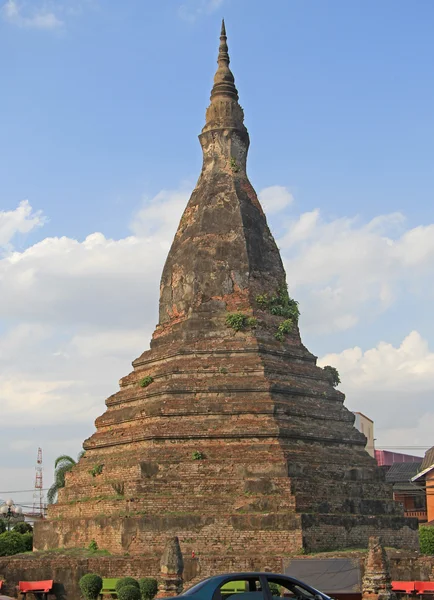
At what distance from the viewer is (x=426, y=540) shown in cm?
3628

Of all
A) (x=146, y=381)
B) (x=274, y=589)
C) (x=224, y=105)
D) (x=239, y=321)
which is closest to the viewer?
(x=274, y=589)

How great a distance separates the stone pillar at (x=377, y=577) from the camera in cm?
2100

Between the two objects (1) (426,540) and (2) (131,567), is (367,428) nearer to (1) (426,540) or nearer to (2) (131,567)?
(1) (426,540)

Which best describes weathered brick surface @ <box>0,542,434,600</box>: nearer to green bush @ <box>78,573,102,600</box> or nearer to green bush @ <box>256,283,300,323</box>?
green bush @ <box>78,573,102,600</box>

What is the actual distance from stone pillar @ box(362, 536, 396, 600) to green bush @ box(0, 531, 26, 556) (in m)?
16.2

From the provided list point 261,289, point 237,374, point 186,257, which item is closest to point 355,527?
point 237,374

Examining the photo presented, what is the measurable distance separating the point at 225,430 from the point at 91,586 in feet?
22.3

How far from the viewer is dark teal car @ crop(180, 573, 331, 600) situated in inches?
516

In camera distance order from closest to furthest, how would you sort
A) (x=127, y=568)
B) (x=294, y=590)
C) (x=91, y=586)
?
(x=294, y=590) < (x=91, y=586) < (x=127, y=568)

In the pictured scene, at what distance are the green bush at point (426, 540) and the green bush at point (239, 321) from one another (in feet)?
38.7

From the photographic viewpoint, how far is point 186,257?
33344mm

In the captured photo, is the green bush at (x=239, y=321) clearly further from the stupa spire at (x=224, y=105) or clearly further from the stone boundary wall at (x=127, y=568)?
the stone boundary wall at (x=127, y=568)

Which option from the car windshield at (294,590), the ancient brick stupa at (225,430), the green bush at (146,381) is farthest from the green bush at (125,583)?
the car windshield at (294,590)

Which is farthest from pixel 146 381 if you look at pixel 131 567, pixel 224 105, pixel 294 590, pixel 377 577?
pixel 294 590
